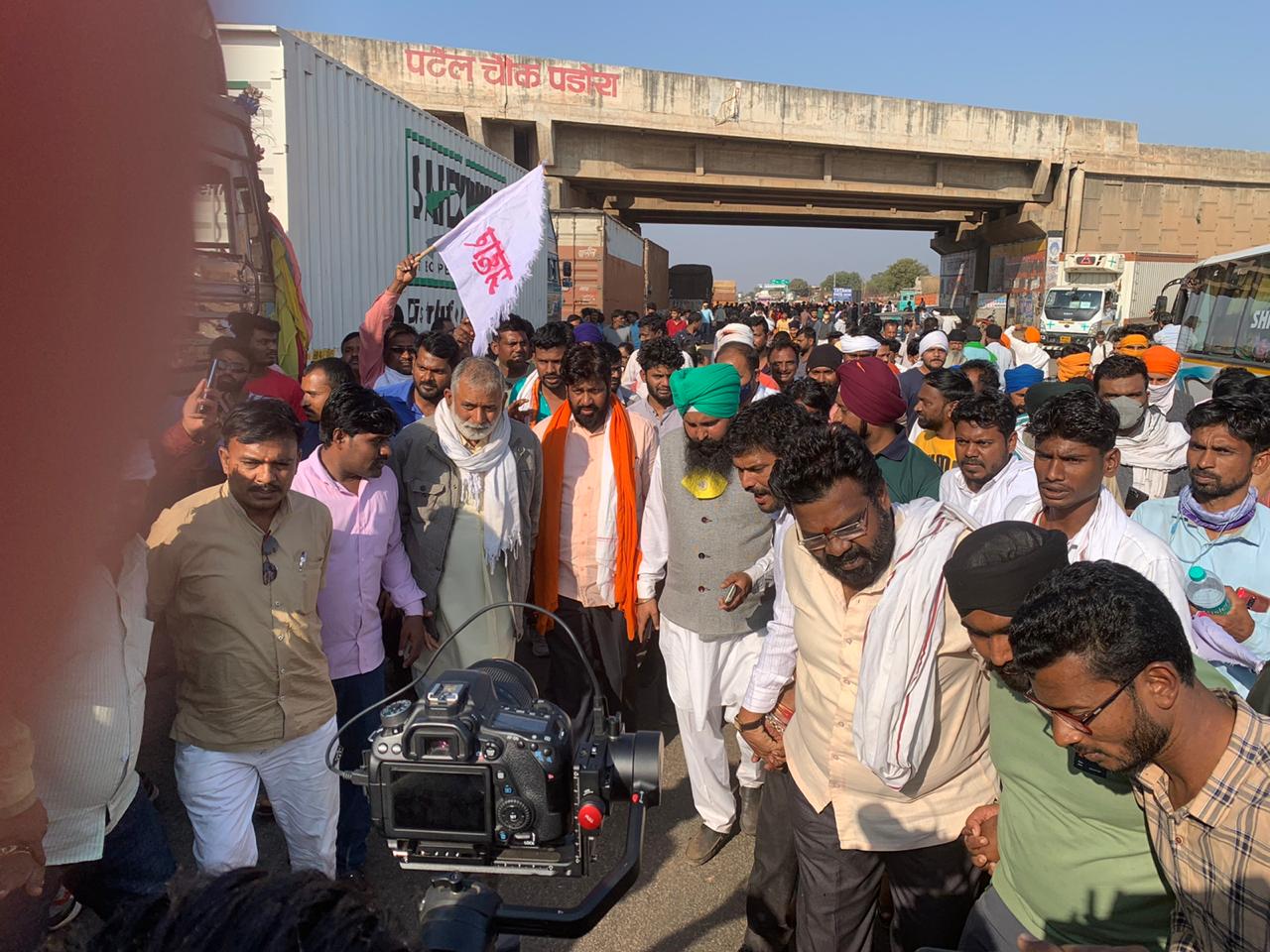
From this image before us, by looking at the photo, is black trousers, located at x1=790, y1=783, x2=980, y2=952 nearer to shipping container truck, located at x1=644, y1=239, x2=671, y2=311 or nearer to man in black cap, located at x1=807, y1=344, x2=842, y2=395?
man in black cap, located at x1=807, y1=344, x2=842, y2=395

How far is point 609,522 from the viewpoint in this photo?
3859 millimetres

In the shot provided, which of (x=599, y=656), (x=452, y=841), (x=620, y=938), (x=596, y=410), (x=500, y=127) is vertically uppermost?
(x=500, y=127)

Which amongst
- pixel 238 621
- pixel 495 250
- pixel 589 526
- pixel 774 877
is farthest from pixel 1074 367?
pixel 238 621

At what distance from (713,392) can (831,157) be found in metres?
23.6

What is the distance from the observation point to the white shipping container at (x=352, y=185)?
17.2 feet

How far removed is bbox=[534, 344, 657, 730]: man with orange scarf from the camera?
12.7 feet

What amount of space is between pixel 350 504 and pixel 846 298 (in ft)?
171

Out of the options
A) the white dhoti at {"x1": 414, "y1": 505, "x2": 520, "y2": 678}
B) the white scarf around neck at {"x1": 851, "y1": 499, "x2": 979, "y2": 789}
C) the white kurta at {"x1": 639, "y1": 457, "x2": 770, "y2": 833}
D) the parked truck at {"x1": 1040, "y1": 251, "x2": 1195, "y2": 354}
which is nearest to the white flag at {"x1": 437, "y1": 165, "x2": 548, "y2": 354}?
the white dhoti at {"x1": 414, "y1": 505, "x2": 520, "y2": 678}

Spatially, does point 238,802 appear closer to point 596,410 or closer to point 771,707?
point 771,707

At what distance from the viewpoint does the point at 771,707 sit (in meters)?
2.62

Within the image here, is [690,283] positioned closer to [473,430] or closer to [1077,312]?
[1077,312]

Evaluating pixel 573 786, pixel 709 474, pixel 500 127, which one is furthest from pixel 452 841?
pixel 500 127

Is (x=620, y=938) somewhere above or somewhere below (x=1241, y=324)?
below

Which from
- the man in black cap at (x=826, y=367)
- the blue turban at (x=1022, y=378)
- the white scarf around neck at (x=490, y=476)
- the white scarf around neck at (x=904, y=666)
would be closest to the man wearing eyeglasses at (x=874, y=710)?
the white scarf around neck at (x=904, y=666)
